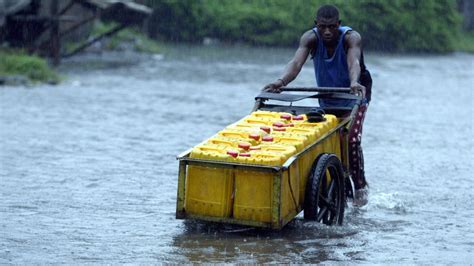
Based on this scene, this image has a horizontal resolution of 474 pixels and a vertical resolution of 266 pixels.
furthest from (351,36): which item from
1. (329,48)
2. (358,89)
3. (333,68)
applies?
(358,89)

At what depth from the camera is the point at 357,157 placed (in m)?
9.09

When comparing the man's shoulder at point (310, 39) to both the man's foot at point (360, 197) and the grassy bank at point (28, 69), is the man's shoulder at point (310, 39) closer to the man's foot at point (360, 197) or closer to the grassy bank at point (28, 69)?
the man's foot at point (360, 197)

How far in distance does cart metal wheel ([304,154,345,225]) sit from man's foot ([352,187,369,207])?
2.69 feet

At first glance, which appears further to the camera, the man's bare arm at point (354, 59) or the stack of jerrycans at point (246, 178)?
the man's bare arm at point (354, 59)

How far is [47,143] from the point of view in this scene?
13.0 m

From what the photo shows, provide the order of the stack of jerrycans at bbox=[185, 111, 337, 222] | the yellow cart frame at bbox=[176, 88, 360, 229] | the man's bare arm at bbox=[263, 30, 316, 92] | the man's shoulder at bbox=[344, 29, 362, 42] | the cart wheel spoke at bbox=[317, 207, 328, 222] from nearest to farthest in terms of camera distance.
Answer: the yellow cart frame at bbox=[176, 88, 360, 229] < the stack of jerrycans at bbox=[185, 111, 337, 222] < the cart wheel spoke at bbox=[317, 207, 328, 222] < the man's shoulder at bbox=[344, 29, 362, 42] < the man's bare arm at bbox=[263, 30, 316, 92]

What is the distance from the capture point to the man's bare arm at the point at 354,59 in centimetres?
864

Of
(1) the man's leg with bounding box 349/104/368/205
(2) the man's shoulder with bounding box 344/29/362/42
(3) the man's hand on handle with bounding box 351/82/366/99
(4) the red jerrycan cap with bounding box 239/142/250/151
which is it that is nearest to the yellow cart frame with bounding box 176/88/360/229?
(4) the red jerrycan cap with bounding box 239/142/250/151

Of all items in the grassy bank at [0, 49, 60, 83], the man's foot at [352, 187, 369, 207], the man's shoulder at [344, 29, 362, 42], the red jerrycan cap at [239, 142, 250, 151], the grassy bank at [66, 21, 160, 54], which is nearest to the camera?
the red jerrycan cap at [239, 142, 250, 151]

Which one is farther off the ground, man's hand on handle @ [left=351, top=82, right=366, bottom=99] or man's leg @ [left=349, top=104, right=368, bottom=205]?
man's hand on handle @ [left=351, top=82, right=366, bottom=99]

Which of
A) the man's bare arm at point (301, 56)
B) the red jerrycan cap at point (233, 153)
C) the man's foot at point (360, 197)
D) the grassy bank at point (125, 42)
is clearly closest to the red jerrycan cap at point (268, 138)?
the red jerrycan cap at point (233, 153)

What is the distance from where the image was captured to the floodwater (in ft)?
25.1

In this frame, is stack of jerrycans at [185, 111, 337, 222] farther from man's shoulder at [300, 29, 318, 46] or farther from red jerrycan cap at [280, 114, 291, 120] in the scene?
man's shoulder at [300, 29, 318, 46]

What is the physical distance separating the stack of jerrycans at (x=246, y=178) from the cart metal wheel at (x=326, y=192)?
0.29 feet
